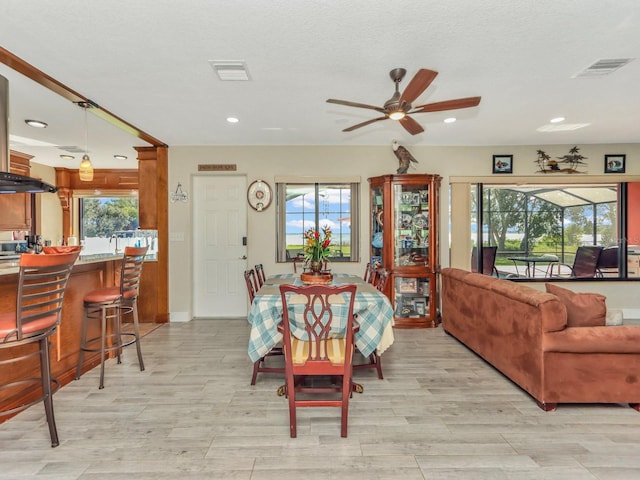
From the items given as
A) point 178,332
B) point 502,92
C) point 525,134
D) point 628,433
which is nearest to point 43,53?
point 178,332

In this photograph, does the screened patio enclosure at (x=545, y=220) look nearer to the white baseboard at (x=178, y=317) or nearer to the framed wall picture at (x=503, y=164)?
the framed wall picture at (x=503, y=164)

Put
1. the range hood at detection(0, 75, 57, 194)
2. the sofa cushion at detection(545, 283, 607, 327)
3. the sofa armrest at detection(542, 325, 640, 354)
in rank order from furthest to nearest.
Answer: the range hood at detection(0, 75, 57, 194)
the sofa cushion at detection(545, 283, 607, 327)
the sofa armrest at detection(542, 325, 640, 354)

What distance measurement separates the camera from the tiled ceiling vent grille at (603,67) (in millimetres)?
2514

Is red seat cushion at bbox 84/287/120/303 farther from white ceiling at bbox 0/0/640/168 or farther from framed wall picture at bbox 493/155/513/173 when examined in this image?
framed wall picture at bbox 493/155/513/173

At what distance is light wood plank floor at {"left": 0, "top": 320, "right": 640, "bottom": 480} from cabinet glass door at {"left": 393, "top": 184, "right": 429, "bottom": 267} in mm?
1862

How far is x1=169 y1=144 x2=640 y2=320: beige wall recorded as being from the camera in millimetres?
4809

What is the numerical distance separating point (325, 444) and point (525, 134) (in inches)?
174

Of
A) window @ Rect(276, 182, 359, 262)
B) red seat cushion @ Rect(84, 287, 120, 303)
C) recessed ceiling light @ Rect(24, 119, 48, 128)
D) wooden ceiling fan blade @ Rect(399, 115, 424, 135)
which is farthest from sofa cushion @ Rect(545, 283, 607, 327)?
recessed ceiling light @ Rect(24, 119, 48, 128)

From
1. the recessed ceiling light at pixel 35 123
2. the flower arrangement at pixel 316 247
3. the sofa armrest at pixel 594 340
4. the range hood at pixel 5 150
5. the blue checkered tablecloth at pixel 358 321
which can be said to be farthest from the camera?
the recessed ceiling light at pixel 35 123

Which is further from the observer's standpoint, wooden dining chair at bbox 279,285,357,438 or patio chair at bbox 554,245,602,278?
patio chair at bbox 554,245,602,278

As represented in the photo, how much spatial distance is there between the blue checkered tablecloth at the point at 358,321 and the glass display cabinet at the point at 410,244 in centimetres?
196

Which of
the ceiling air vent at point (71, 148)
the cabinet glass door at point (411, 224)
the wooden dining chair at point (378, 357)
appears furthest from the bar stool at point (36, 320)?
the ceiling air vent at point (71, 148)

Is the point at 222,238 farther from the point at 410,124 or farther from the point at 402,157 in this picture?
the point at 410,124

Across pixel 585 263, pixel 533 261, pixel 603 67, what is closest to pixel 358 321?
pixel 603 67
